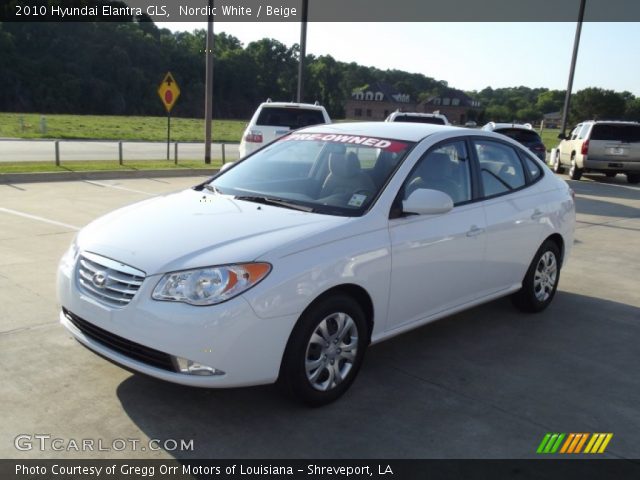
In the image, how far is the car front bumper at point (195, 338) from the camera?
3270 millimetres

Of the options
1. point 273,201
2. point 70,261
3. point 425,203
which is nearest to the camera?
point 70,261

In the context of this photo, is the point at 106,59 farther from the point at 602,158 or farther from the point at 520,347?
the point at 520,347

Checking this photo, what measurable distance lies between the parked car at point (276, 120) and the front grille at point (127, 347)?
29.2 feet

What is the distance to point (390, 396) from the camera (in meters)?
4.02

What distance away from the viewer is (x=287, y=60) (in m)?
105

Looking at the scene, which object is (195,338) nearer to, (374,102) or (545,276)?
(545,276)

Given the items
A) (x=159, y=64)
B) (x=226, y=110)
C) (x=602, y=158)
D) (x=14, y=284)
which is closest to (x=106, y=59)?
(x=159, y=64)

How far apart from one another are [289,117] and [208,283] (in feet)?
31.9

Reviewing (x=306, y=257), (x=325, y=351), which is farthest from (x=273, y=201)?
(x=325, y=351)

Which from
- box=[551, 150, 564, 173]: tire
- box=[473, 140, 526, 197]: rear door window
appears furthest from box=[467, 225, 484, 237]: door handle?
box=[551, 150, 564, 173]: tire

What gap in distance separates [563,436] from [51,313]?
155 inches

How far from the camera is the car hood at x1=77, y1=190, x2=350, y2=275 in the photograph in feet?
11.4

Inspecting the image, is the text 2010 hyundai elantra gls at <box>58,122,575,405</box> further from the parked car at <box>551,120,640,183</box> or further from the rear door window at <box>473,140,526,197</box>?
the parked car at <box>551,120,640,183</box>

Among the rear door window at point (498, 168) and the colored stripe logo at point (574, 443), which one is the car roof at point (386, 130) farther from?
the colored stripe logo at point (574, 443)
